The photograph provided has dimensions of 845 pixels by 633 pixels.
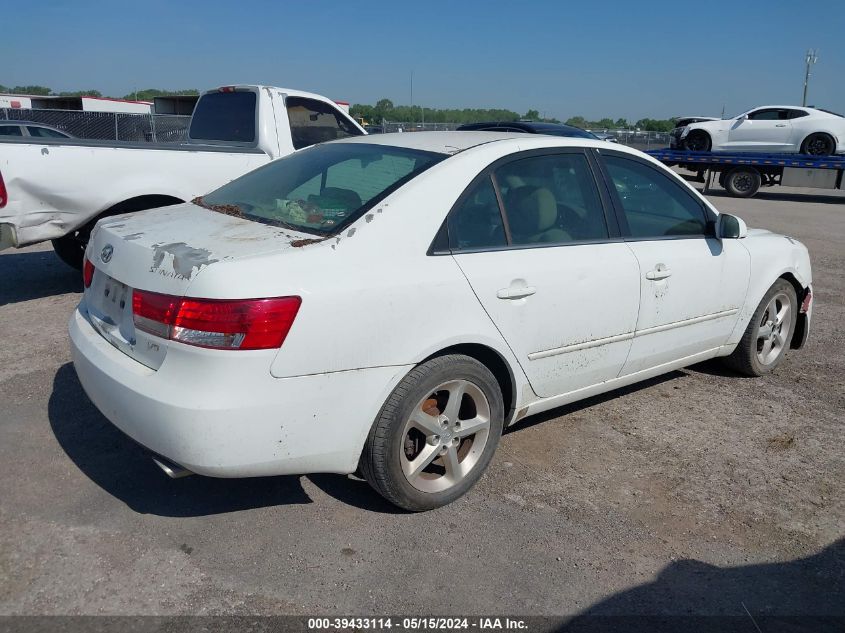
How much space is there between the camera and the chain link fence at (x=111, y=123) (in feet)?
63.4

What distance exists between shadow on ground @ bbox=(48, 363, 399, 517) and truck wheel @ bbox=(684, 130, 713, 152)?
21258 mm

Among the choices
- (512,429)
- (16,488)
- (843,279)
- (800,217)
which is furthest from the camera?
(800,217)

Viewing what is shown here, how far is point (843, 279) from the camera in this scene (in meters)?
8.73

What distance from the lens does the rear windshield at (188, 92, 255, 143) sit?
24.4 ft

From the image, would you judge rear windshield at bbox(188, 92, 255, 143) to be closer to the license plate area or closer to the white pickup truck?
the white pickup truck

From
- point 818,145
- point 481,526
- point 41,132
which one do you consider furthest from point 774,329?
point 818,145

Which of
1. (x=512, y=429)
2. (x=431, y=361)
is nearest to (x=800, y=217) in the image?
(x=512, y=429)

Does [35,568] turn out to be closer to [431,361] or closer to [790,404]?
[431,361]

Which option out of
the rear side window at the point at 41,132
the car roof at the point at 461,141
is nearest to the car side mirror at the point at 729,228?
the car roof at the point at 461,141

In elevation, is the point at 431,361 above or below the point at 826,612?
above

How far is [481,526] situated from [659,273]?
1721 millimetres

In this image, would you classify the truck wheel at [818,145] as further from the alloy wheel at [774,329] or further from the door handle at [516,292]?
the door handle at [516,292]

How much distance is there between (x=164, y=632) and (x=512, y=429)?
7.42ft

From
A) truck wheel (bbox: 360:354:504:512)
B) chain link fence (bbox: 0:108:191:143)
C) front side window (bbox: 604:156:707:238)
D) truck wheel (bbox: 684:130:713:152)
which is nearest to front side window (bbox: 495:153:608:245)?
front side window (bbox: 604:156:707:238)
